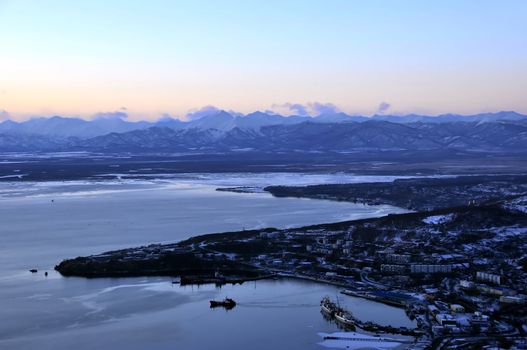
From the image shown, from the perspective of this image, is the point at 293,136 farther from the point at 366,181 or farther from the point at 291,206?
the point at 291,206

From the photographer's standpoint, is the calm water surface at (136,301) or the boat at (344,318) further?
the boat at (344,318)

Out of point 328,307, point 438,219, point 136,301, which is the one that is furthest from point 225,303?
point 438,219

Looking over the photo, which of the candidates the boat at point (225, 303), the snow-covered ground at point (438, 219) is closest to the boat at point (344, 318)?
the boat at point (225, 303)

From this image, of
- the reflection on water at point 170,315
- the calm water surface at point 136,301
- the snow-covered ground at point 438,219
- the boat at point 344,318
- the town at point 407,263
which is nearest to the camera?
the reflection on water at point 170,315

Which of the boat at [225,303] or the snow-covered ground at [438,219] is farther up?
the snow-covered ground at [438,219]

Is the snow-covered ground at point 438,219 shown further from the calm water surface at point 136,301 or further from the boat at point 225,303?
the boat at point 225,303
